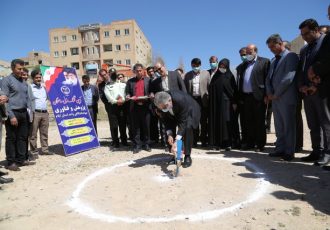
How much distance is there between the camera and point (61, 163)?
24.7 ft

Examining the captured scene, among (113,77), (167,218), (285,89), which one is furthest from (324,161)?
(113,77)

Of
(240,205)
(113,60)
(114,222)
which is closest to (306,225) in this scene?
(240,205)

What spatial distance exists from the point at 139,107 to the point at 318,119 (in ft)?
14.6

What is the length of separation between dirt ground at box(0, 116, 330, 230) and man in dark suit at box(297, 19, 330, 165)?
0.54m

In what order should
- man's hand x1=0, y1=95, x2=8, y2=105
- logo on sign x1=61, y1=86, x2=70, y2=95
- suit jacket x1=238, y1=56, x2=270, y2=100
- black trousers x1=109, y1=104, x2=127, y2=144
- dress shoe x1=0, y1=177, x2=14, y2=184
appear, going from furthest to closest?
1. black trousers x1=109, y1=104, x2=127, y2=144
2. logo on sign x1=61, y1=86, x2=70, y2=95
3. suit jacket x1=238, y1=56, x2=270, y2=100
4. man's hand x1=0, y1=95, x2=8, y2=105
5. dress shoe x1=0, y1=177, x2=14, y2=184

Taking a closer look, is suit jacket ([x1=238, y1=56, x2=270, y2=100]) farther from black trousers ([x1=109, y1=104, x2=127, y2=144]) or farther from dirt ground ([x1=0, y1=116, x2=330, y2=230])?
black trousers ([x1=109, y1=104, x2=127, y2=144])

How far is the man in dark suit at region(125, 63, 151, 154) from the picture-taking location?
8109 millimetres

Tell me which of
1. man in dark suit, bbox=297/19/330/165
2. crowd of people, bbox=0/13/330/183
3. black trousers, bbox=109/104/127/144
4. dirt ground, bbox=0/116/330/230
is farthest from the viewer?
black trousers, bbox=109/104/127/144

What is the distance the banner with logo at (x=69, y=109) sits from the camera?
8328mm

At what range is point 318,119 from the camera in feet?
19.0

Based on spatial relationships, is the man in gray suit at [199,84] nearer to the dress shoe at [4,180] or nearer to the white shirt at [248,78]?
the white shirt at [248,78]

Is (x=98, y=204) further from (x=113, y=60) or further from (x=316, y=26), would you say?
(x=113, y=60)

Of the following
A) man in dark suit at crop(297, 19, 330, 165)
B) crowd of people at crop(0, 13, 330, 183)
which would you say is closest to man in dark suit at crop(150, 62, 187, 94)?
crowd of people at crop(0, 13, 330, 183)

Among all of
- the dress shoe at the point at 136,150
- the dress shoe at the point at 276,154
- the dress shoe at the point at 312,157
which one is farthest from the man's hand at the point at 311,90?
the dress shoe at the point at 136,150
